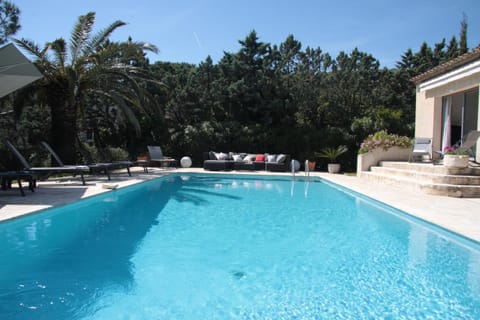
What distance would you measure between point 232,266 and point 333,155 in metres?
12.9

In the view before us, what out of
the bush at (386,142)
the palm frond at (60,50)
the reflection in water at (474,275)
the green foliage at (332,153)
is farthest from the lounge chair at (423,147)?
the palm frond at (60,50)

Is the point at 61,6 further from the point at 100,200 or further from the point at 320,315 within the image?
the point at 320,315

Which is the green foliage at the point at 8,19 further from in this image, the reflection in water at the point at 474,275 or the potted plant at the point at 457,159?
the reflection in water at the point at 474,275

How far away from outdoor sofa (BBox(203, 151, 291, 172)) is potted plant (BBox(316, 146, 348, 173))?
2.03 meters

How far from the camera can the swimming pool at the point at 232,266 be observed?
10.1ft

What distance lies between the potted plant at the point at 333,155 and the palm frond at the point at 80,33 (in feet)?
37.9

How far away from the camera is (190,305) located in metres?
3.14

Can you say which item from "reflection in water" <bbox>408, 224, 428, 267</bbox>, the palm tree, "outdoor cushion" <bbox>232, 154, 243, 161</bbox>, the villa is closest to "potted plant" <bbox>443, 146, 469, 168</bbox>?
the villa

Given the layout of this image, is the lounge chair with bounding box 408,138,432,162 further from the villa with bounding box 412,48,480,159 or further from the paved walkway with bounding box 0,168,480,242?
the paved walkway with bounding box 0,168,480,242

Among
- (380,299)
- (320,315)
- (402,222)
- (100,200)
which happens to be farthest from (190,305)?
(100,200)

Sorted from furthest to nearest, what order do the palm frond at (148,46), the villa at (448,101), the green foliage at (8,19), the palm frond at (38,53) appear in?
the green foliage at (8,19) < the palm frond at (148,46) < the palm frond at (38,53) < the villa at (448,101)

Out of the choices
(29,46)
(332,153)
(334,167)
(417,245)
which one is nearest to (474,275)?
(417,245)

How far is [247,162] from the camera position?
15.7 m

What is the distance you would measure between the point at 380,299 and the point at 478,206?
16.8 feet
